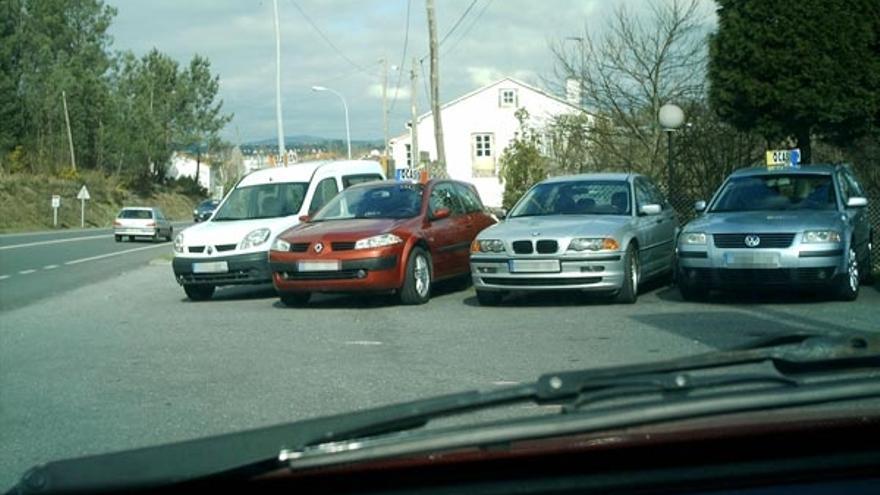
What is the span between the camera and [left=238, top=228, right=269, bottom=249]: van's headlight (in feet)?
49.6

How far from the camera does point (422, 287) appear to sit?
13.9 meters

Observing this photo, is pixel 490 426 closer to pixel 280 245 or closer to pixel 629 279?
pixel 629 279

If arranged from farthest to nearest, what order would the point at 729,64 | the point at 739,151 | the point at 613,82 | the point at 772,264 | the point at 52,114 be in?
the point at 52,114 < the point at 613,82 < the point at 739,151 < the point at 729,64 < the point at 772,264

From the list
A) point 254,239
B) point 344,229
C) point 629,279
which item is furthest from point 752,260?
point 254,239

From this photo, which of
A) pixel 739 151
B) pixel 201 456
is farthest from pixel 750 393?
pixel 739 151

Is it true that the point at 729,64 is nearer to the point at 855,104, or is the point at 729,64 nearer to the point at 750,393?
the point at 855,104

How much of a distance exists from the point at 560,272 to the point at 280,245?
364 cm

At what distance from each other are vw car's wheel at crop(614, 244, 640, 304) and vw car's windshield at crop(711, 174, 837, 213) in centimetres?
138

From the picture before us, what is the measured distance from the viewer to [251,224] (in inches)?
614

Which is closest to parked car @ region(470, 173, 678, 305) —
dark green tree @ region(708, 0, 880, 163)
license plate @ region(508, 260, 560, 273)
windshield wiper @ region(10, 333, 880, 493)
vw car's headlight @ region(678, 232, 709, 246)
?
license plate @ region(508, 260, 560, 273)

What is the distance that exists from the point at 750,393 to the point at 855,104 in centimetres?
1528

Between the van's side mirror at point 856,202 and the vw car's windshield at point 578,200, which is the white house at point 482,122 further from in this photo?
the van's side mirror at point 856,202

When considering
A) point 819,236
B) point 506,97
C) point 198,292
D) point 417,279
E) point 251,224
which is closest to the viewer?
point 819,236

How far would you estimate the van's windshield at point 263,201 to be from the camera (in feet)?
53.9
